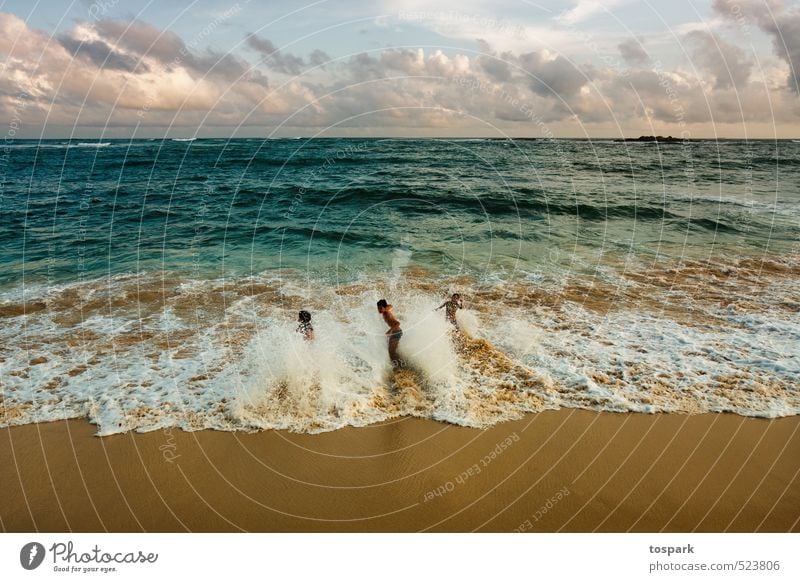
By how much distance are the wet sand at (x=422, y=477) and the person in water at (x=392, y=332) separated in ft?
6.48

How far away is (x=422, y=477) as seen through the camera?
21.3 feet

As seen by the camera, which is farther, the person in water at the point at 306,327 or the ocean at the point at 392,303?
the person in water at the point at 306,327

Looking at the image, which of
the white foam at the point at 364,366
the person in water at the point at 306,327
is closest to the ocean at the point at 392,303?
the white foam at the point at 364,366

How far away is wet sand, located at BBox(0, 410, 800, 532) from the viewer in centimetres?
583

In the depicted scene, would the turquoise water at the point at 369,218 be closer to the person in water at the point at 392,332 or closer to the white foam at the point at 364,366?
the white foam at the point at 364,366

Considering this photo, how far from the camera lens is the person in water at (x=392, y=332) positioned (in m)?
9.45

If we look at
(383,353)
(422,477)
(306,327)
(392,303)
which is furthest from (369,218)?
(422,477)

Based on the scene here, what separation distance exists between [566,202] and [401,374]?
2579 centimetres

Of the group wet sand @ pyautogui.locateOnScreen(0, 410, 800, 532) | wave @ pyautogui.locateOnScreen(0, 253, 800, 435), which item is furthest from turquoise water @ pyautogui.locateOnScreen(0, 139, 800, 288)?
wet sand @ pyautogui.locateOnScreen(0, 410, 800, 532)

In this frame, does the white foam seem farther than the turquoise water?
No

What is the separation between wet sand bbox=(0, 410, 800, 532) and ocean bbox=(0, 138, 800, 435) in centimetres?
47

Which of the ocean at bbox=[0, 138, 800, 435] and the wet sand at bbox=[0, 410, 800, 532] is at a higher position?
the ocean at bbox=[0, 138, 800, 435]

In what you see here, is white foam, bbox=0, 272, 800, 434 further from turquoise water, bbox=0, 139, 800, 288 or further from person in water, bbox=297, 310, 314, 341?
turquoise water, bbox=0, 139, 800, 288
